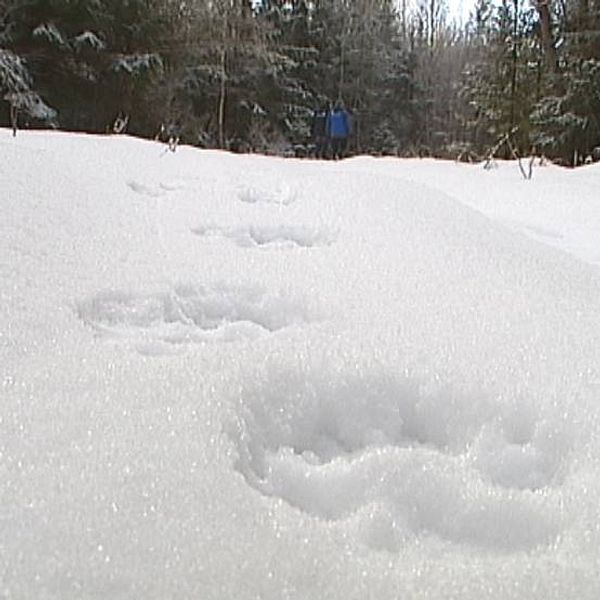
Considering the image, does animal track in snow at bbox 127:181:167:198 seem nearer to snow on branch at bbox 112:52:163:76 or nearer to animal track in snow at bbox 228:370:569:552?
animal track in snow at bbox 228:370:569:552

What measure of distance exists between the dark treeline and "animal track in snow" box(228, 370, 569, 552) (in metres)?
4.71

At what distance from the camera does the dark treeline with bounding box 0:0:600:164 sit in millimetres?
9984

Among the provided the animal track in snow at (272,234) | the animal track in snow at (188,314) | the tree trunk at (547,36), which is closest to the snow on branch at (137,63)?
the tree trunk at (547,36)

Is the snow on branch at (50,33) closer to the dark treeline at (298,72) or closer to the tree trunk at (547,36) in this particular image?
the dark treeline at (298,72)

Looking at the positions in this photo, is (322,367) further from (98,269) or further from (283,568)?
(98,269)

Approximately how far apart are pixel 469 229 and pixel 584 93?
8569 mm

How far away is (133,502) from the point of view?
993 mm

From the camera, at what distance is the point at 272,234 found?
87.7 inches

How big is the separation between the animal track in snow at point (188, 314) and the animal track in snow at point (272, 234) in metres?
0.42

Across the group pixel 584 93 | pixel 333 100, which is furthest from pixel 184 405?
pixel 333 100

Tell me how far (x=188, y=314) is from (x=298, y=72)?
51.1 ft

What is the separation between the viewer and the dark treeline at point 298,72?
9984 millimetres

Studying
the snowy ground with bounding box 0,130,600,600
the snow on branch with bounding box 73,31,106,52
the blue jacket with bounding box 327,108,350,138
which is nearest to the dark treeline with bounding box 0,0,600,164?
the snow on branch with bounding box 73,31,106,52

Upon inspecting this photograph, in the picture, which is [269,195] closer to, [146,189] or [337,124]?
[146,189]
